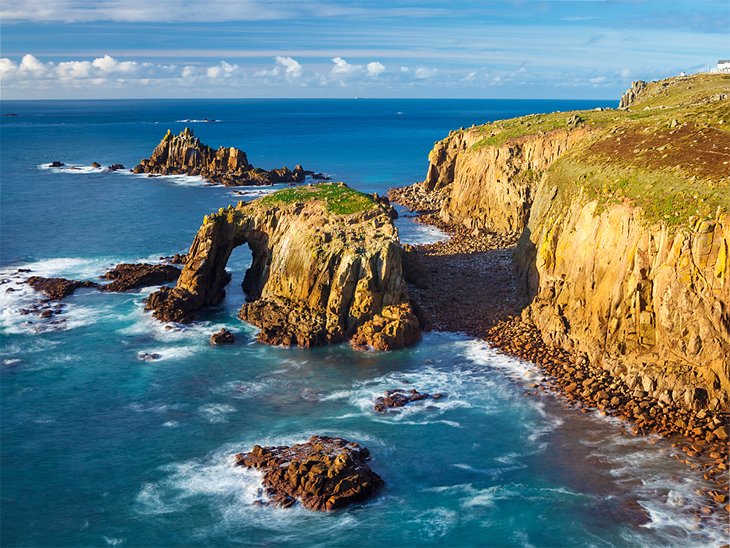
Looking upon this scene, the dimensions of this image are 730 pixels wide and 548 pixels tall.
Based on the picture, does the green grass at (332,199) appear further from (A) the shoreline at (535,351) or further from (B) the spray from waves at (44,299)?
(B) the spray from waves at (44,299)

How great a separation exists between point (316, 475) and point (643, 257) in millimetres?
27999

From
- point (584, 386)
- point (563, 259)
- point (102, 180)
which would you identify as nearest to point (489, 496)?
point (584, 386)

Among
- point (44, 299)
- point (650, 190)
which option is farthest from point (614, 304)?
point (44, 299)

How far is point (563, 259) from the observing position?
58.3 metres

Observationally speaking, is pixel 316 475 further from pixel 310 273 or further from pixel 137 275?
pixel 137 275

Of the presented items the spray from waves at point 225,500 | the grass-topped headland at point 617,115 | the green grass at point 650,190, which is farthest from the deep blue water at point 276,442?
the grass-topped headland at point 617,115

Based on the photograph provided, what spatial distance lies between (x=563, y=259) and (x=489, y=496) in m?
25.8

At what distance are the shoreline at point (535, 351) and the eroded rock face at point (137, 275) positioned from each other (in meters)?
26.3

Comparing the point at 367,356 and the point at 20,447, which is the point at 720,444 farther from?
the point at 20,447

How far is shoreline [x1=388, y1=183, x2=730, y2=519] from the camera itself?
137 feet

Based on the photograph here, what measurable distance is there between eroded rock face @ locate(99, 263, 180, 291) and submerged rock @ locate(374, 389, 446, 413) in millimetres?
35399

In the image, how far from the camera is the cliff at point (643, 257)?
45562mm

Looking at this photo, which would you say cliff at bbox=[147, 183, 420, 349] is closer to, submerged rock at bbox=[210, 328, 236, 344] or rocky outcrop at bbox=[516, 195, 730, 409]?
submerged rock at bbox=[210, 328, 236, 344]

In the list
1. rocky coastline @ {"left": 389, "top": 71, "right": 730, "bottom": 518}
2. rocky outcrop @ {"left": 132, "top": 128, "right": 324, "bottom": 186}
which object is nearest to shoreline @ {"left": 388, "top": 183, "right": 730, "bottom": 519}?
rocky coastline @ {"left": 389, "top": 71, "right": 730, "bottom": 518}
